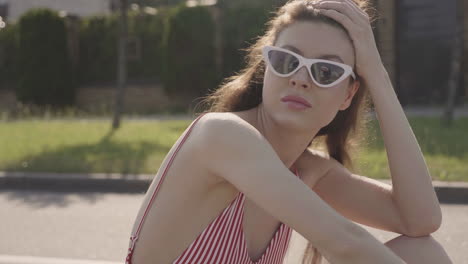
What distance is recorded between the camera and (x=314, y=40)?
1917 millimetres

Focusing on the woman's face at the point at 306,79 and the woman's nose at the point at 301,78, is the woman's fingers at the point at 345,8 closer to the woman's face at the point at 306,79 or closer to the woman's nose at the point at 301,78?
the woman's face at the point at 306,79

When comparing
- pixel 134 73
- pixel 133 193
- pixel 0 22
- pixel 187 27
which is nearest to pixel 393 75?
pixel 187 27

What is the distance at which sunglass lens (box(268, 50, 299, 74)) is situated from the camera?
189 centimetres

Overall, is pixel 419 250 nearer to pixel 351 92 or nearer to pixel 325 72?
pixel 351 92

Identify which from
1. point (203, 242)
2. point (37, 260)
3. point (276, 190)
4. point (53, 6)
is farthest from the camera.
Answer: point (53, 6)

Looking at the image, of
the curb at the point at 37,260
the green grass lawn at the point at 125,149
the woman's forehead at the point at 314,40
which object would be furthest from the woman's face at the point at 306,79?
the green grass lawn at the point at 125,149

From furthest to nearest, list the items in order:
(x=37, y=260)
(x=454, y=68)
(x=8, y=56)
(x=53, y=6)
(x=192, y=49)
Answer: (x=53, y=6)
(x=8, y=56)
(x=192, y=49)
(x=454, y=68)
(x=37, y=260)

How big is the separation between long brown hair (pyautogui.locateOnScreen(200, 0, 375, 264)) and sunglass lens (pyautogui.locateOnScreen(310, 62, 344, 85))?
0.51 ft

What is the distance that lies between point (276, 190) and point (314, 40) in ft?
1.92

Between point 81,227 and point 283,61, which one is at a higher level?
point 283,61

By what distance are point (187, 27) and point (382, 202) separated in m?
16.7

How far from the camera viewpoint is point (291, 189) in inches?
63.0

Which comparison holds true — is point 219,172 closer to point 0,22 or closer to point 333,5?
point 333,5

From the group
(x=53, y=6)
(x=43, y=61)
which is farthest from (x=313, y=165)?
(x=53, y=6)
